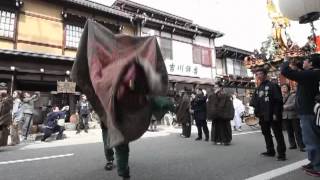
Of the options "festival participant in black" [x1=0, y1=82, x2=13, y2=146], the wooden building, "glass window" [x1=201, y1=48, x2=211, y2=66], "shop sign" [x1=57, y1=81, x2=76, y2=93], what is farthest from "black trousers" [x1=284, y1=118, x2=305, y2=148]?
"glass window" [x1=201, y1=48, x2=211, y2=66]

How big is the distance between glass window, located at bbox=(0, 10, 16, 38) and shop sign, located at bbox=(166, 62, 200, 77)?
34.3 feet

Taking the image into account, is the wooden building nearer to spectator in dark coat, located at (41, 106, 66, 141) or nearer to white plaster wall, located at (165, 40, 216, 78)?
white plaster wall, located at (165, 40, 216, 78)

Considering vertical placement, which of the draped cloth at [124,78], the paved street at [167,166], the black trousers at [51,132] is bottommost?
the paved street at [167,166]

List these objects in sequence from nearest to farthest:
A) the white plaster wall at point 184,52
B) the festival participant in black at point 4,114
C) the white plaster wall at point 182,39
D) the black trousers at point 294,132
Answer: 1. the black trousers at point 294,132
2. the festival participant in black at point 4,114
3. the white plaster wall at point 184,52
4. the white plaster wall at point 182,39

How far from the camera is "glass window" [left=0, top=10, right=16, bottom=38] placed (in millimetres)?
15055

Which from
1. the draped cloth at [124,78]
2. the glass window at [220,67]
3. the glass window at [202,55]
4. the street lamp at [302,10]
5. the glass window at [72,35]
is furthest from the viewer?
the glass window at [220,67]

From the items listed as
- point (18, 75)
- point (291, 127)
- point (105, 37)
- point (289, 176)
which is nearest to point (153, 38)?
point (105, 37)

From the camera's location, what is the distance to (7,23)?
15211mm

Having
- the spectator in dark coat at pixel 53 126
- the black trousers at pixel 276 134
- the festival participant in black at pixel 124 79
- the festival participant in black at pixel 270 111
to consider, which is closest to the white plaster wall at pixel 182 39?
the spectator in dark coat at pixel 53 126

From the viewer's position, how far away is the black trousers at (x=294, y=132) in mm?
7617

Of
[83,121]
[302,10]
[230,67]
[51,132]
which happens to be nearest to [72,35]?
[83,121]

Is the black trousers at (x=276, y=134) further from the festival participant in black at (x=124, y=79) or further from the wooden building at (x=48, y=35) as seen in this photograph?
the wooden building at (x=48, y=35)

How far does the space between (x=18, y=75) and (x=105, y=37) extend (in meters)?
13.3

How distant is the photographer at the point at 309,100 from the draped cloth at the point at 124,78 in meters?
2.65
